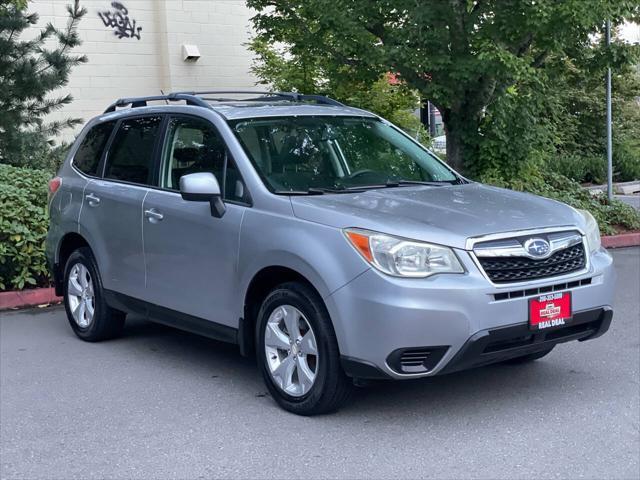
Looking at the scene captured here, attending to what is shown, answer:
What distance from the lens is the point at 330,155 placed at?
5.97 metres

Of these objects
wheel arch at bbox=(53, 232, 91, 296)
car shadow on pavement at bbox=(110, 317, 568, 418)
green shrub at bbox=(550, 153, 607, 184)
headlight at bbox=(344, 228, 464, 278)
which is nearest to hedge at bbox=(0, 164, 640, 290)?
wheel arch at bbox=(53, 232, 91, 296)

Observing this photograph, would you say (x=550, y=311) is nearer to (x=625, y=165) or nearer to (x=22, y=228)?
(x=22, y=228)

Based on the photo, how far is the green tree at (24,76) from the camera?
10.7 m

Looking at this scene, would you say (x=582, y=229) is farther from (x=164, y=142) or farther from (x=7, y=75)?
(x=7, y=75)

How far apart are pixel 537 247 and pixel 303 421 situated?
5.38 ft

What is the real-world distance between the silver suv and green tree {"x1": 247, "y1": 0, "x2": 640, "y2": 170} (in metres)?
4.01

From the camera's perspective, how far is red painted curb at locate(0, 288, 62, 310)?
346 inches

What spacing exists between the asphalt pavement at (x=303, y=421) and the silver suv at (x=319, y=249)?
311 mm

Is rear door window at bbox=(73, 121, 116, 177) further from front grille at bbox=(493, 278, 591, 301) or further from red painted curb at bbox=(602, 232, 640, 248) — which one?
red painted curb at bbox=(602, 232, 640, 248)

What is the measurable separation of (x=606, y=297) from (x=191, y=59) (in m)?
11.6

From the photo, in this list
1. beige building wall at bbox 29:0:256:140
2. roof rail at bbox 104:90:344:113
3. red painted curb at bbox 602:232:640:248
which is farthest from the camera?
beige building wall at bbox 29:0:256:140

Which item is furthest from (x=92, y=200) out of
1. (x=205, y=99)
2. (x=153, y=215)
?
(x=205, y=99)

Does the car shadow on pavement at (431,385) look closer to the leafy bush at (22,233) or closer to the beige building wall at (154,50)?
the leafy bush at (22,233)

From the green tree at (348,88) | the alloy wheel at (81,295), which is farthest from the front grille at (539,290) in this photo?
the green tree at (348,88)
